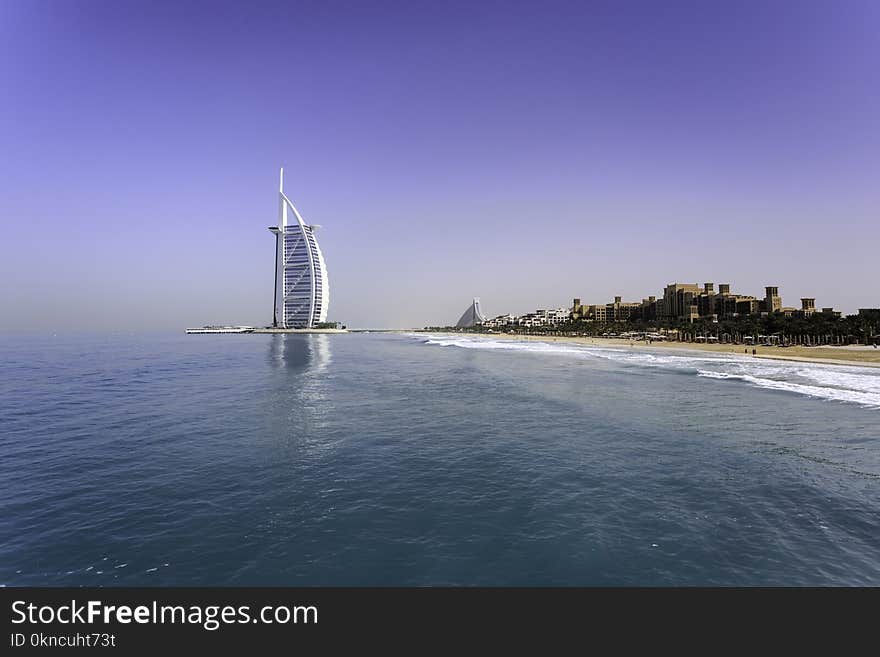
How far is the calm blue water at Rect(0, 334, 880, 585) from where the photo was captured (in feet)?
25.5

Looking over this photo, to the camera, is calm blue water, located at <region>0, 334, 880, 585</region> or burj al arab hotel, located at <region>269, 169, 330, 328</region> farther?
burj al arab hotel, located at <region>269, 169, 330, 328</region>

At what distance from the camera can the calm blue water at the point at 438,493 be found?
777 cm

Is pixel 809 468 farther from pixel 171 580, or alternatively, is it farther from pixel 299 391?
pixel 299 391

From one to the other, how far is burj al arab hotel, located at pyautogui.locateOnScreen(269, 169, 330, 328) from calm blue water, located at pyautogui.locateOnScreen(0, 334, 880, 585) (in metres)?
174

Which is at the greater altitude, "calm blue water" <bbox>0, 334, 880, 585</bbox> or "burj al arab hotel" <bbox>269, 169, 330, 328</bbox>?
"burj al arab hotel" <bbox>269, 169, 330, 328</bbox>

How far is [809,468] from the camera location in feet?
43.8

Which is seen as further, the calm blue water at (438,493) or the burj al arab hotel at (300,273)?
the burj al arab hotel at (300,273)

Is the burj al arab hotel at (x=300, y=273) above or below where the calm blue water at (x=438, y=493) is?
above

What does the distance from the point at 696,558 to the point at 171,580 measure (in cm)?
982

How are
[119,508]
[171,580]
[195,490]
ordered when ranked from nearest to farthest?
[171,580]
[119,508]
[195,490]

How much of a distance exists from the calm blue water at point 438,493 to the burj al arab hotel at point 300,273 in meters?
174
